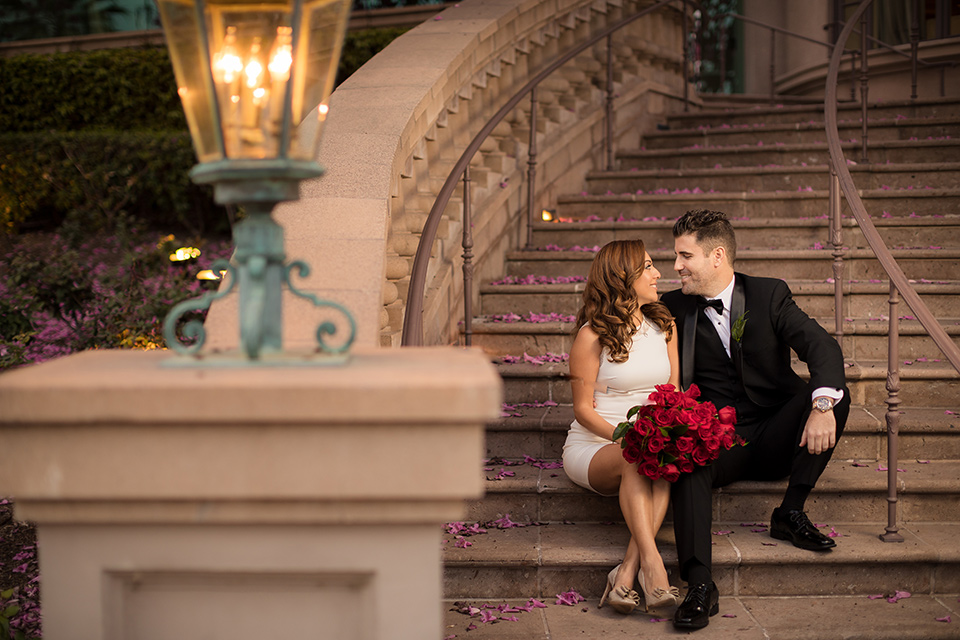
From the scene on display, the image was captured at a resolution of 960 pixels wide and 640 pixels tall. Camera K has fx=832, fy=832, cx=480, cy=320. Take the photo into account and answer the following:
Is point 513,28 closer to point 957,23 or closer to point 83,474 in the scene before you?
point 83,474

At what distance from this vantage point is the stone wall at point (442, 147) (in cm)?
259

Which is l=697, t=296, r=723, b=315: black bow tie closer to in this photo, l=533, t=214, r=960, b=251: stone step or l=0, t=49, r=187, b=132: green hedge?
l=533, t=214, r=960, b=251: stone step

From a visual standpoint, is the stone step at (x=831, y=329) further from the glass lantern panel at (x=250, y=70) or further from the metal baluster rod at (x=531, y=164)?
the glass lantern panel at (x=250, y=70)

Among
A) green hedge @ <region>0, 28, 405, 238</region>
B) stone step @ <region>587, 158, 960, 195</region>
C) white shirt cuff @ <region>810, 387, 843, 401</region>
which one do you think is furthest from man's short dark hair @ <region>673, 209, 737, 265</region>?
green hedge @ <region>0, 28, 405, 238</region>

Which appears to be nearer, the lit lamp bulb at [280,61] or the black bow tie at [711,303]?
the lit lamp bulb at [280,61]

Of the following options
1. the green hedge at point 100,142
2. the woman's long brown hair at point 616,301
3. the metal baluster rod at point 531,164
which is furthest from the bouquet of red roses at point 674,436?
the green hedge at point 100,142

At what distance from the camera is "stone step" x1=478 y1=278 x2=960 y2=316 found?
434 cm

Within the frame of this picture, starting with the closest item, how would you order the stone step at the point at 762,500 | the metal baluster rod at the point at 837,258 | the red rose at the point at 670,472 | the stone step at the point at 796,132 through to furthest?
the red rose at the point at 670,472 < the stone step at the point at 762,500 < the metal baluster rod at the point at 837,258 < the stone step at the point at 796,132

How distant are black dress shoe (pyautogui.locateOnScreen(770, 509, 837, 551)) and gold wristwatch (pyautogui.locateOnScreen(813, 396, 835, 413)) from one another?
1.30ft

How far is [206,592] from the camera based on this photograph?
1343 mm

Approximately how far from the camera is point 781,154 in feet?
20.4

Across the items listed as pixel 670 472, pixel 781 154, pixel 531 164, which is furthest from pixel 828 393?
pixel 781 154

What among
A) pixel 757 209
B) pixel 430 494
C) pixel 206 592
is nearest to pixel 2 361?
pixel 206 592

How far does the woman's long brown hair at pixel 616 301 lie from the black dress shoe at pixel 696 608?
91cm
